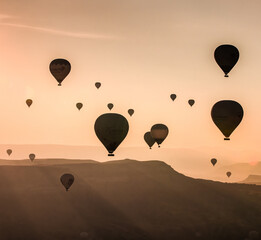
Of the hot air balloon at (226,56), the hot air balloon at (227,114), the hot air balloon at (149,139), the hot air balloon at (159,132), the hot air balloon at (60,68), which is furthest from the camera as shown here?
the hot air balloon at (149,139)

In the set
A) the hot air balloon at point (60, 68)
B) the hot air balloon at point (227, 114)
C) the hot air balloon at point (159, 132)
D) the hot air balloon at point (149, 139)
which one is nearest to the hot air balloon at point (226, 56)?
the hot air balloon at point (227, 114)

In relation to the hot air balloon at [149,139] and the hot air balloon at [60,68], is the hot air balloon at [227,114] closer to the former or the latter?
the hot air balloon at [60,68]

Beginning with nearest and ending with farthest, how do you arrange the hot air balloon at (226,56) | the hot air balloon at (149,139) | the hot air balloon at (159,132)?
the hot air balloon at (226,56) → the hot air balloon at (159,132) → the hot air balloon at (149,139)

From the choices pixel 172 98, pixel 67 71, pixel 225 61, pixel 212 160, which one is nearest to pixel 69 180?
pixel 212 160

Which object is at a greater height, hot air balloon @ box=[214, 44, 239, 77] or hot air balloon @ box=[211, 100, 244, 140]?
hot air balloon @ box=[214, 44, 239, 77]

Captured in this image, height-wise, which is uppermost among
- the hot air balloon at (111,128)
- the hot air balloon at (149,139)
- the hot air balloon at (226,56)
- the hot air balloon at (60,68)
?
the hot air balloon at (226,56)

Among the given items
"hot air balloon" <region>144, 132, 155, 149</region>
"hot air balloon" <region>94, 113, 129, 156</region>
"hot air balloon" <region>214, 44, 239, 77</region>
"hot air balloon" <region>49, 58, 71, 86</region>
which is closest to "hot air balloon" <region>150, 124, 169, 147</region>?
"hot air balloon" <region>144, 132, 155, 149</region>

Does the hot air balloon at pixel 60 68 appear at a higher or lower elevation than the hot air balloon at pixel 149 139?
higher

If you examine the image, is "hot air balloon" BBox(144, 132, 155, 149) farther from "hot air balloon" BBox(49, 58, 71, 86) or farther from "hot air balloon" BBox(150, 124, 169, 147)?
"hot air balloon" BBox(49, 58, 71, 86)
